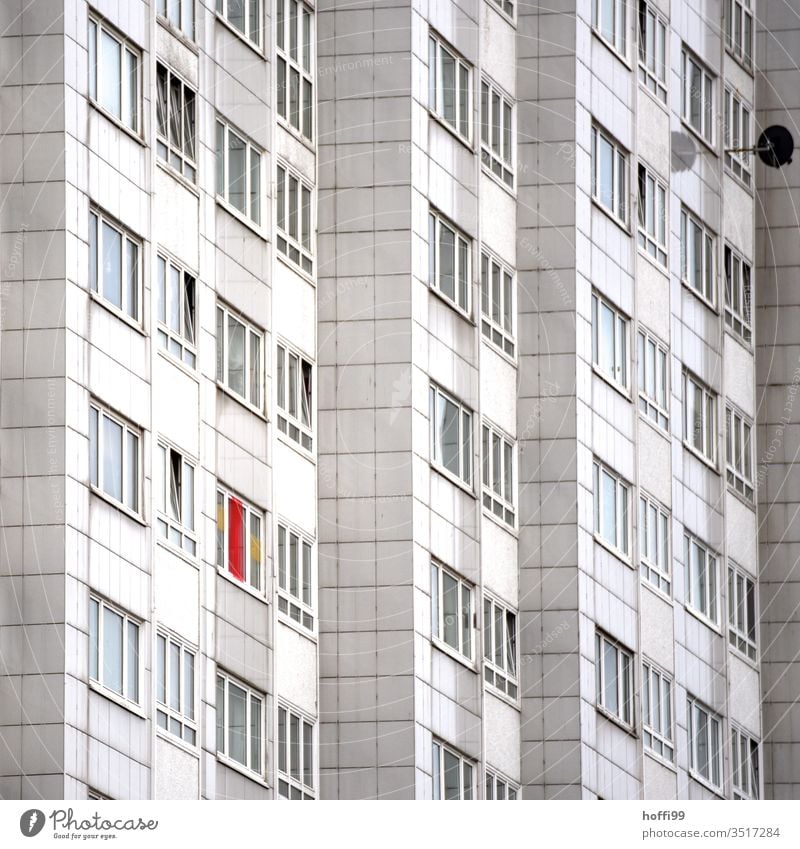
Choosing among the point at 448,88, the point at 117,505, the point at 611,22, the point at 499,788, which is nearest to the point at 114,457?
the point at 117,505

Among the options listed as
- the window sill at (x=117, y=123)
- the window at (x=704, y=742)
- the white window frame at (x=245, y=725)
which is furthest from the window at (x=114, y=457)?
the window at (x=704, y=742)

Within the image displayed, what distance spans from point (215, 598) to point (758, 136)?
27.5ft

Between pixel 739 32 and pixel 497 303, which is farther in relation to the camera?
pixel 739 32

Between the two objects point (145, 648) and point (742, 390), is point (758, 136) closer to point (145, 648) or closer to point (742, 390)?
point (742, 390)

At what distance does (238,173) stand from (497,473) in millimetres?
4373

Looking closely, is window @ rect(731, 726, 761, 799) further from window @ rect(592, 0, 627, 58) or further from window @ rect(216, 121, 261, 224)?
window @ rect(216, 121, 261, 224)

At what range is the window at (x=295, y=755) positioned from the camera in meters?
34.3

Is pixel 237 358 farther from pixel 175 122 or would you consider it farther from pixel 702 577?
pixel 702 577

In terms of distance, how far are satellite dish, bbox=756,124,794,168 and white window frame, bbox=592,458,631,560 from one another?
413cm

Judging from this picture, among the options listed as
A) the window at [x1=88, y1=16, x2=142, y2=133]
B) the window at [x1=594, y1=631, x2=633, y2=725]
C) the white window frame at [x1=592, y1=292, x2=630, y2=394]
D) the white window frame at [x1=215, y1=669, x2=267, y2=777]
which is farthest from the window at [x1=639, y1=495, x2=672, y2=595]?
the window at [x1=88, y1=16, x2=142, y2=133]

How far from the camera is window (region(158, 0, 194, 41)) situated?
34.0m

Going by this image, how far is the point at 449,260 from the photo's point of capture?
35.4 metres

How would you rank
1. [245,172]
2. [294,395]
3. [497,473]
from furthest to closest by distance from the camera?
[497,473] < [294,395] < [245,172]

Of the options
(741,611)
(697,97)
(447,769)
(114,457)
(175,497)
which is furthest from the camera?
(697,97)
